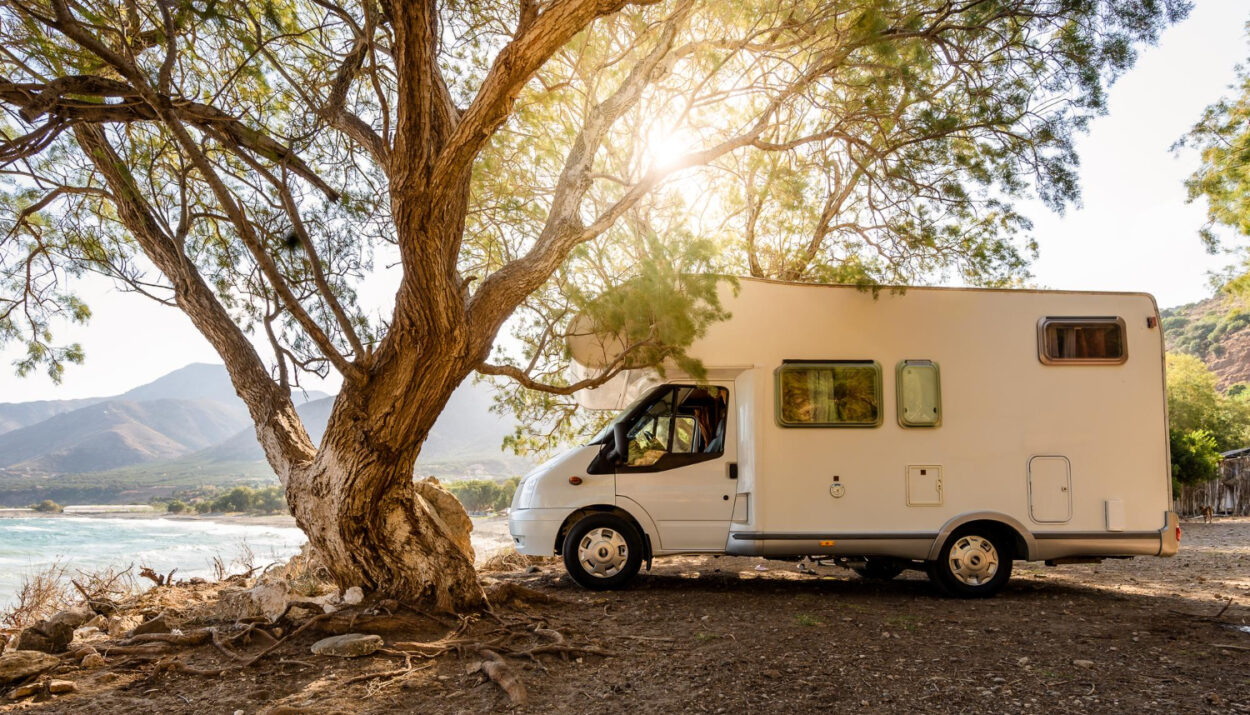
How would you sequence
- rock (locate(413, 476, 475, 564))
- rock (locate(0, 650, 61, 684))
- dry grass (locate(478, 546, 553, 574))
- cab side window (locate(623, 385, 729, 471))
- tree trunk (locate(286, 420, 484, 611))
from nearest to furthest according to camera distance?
1. rock (locate(0, 650, 61, 684))
2. tree trunk (locate(286, 420, 484, 611))
3. cab side window (locate(623, 385, 729, 471))
4. dry grass (locate(478, 546, 553, 574))
5. rock (locate(413, 476, 475, 564))

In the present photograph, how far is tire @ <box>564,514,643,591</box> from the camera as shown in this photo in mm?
7395

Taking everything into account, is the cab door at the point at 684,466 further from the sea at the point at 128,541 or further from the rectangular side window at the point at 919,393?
the sea at the point at 128,541

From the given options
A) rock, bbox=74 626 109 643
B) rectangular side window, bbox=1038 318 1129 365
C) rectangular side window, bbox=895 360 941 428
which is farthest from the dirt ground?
rectangular side window, bbox=1038 318 1129 365

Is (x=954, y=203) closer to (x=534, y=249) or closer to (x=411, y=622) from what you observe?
(x=534, y=249)

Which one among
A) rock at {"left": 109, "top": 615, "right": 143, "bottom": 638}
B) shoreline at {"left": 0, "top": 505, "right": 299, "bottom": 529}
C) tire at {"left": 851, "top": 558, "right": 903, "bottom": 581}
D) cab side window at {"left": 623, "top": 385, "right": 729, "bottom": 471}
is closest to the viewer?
rock at {"left": 109, "top": 615, "right": 143, "bottom": 638}

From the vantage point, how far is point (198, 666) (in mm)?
4738

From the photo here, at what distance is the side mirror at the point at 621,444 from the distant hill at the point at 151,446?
31882mm

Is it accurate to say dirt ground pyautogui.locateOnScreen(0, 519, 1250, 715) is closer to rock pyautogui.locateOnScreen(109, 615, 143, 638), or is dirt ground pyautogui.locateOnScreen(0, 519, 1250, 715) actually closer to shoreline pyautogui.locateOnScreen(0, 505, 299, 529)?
rock pyautogui.locateOnScreen(109, 615, 143, 638)

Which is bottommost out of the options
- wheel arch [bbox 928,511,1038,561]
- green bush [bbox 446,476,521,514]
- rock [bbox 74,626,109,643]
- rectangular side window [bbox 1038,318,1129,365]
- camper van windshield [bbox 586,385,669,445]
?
green bush [bbox 446,476,521,514]

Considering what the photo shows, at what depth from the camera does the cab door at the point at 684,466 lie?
740 centimetres

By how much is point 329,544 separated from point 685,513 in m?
3.18

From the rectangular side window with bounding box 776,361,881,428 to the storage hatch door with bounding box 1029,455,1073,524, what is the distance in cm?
149

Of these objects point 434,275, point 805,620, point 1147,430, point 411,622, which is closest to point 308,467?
point 411,622

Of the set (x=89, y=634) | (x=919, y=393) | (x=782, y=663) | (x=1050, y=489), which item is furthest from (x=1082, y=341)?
(x=89, y=634)
